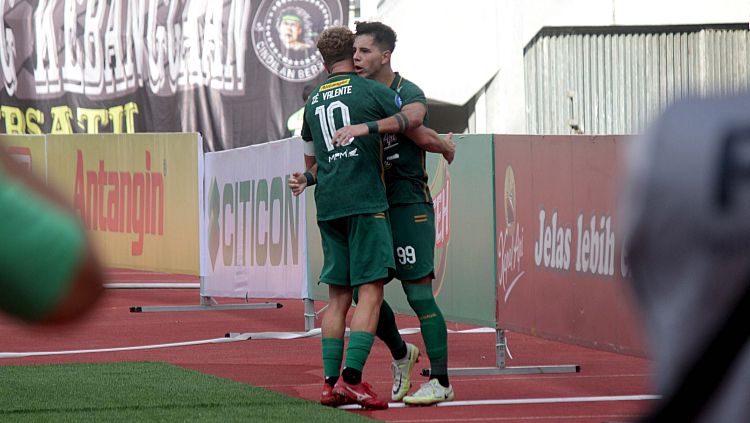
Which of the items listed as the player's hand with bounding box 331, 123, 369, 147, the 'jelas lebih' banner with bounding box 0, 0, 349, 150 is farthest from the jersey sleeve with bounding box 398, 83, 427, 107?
the 'jelas lebih' banner with bounding box 0, 0, 349, 150

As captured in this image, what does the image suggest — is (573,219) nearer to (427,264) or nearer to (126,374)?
(427,264)

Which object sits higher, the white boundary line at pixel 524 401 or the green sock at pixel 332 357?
the green sock at pixel 332 357

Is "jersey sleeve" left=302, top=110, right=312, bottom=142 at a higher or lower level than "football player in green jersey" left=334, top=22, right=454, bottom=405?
higher

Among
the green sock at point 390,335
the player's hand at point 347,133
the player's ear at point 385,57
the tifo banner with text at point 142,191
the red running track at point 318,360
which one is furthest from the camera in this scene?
the tifo banner with text at point 142,191

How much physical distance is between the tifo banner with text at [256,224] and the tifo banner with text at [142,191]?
4.48 feet

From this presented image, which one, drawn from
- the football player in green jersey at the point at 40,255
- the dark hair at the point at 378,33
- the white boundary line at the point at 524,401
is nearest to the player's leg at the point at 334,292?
the white boundary line at the point at 524,401

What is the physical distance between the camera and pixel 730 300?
1.28 m

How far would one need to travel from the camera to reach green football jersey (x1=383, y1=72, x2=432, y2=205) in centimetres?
714

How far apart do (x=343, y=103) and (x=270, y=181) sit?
182 inches

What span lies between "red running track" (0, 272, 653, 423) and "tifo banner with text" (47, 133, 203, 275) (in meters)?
2.07

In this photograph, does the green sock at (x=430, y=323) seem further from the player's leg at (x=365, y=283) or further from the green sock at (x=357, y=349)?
the green sock at (x=357, y=349)

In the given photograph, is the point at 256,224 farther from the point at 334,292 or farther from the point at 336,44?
the point at 336,44

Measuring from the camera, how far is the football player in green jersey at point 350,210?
6934mm

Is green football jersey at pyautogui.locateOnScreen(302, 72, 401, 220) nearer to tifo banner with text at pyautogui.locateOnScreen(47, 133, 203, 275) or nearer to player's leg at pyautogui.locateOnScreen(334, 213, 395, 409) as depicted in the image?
player's leg at pyautogui.locateOnScreen(334, 213, 395, 409)
